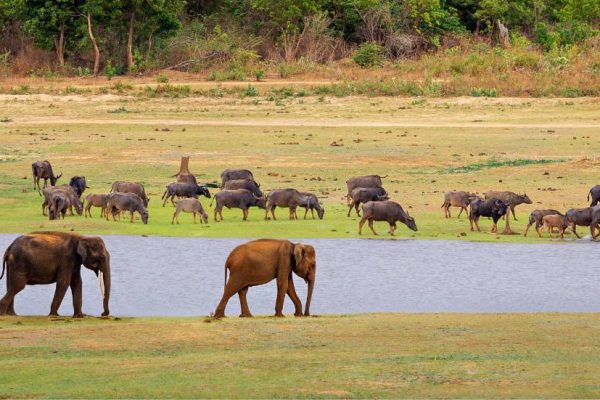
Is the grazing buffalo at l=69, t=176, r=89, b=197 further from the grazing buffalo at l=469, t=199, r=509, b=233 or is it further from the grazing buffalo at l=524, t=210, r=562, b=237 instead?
the grazing buffalo at l=524, t=210, r=562, b=237

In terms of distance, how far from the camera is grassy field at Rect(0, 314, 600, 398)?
10.3 meters

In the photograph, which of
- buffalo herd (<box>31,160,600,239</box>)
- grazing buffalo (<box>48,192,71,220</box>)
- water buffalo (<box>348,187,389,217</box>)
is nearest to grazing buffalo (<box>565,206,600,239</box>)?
buffalo herd (<box>31,160,600,239</box>)

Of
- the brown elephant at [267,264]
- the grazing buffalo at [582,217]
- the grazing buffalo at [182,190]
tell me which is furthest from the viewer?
the grazing buffalo at [182,190]

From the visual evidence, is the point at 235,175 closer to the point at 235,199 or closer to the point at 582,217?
the point at 235,199

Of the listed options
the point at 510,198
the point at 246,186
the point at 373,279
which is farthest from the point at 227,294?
the point at 510,198

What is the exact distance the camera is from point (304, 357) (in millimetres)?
11750

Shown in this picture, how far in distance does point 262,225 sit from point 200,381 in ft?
45.5

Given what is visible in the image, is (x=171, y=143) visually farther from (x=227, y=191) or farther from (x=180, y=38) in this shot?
(x=180, y=38)

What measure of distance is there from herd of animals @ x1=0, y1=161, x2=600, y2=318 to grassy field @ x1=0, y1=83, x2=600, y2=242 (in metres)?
0.38

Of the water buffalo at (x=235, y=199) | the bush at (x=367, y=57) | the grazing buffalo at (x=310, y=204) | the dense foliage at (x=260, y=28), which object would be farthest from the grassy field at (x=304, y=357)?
the bush at (x=367, y=57)

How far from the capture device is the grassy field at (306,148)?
25.5 m

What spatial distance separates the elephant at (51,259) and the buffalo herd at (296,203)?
9.42 meters

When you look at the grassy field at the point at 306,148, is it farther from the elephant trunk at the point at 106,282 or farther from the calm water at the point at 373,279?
the elephant trunk at the point at 106,282

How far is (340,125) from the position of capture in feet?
130
